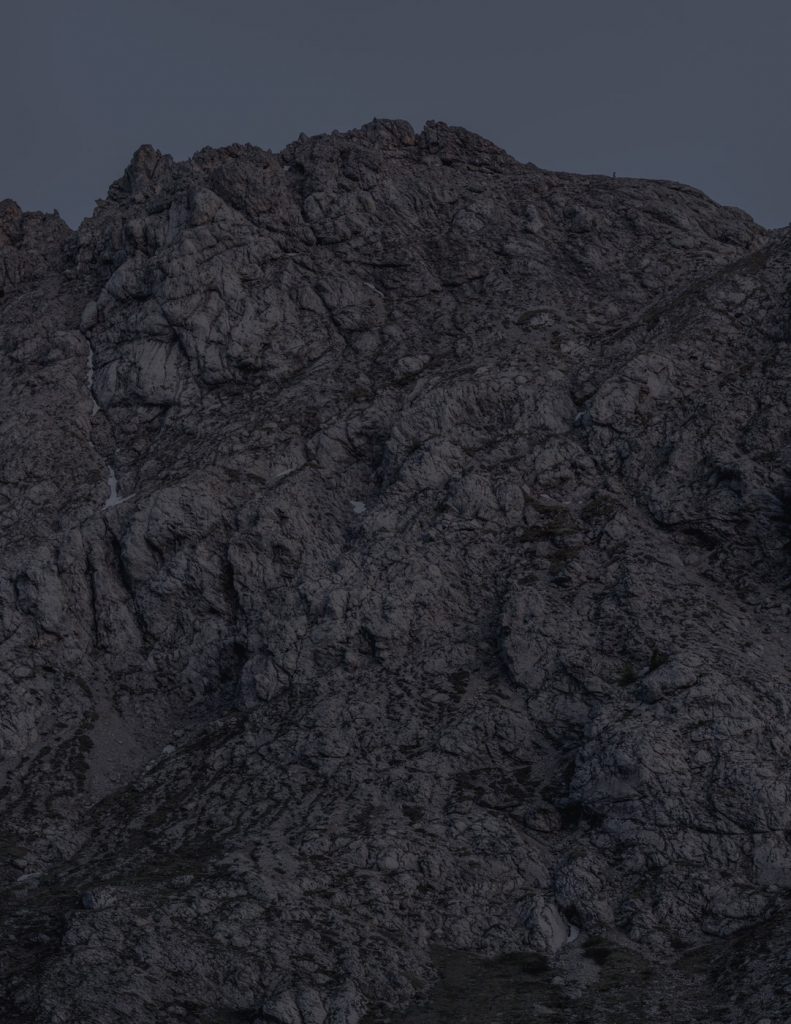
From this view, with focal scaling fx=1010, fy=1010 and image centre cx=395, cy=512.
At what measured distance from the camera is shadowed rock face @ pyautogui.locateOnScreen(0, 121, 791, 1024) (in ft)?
166

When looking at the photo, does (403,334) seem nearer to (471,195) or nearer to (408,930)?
(471,195)

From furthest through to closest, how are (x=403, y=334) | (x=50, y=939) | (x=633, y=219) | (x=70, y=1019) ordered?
1. (x=633, y=219)
2. (x=403, y=334)
3. (x=50, y=939)
4. (x=70, y=1019)

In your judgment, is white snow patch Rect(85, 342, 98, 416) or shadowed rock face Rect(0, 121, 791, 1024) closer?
shadowed rock face Rect(0, 121, 791, 1024)

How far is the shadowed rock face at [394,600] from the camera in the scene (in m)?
50.5

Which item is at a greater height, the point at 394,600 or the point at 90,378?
the point at 90,378

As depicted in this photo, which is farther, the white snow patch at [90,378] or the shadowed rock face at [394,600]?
the white snow patch at [90,378]

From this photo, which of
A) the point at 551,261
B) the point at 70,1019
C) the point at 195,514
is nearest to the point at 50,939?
the point at 70,1019

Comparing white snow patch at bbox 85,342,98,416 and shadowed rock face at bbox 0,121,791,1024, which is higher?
white snow patch at bbox 85,342,98,416

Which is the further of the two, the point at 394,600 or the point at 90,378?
the point at 90,378

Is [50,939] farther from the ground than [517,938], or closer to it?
farther from the ground

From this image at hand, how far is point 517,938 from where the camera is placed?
52281 millimetres

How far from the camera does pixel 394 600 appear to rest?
69688 millimetres

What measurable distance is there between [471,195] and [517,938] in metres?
80.5

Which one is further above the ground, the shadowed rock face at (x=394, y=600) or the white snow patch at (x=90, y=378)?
the white snow patch at (x=90, y=378)
